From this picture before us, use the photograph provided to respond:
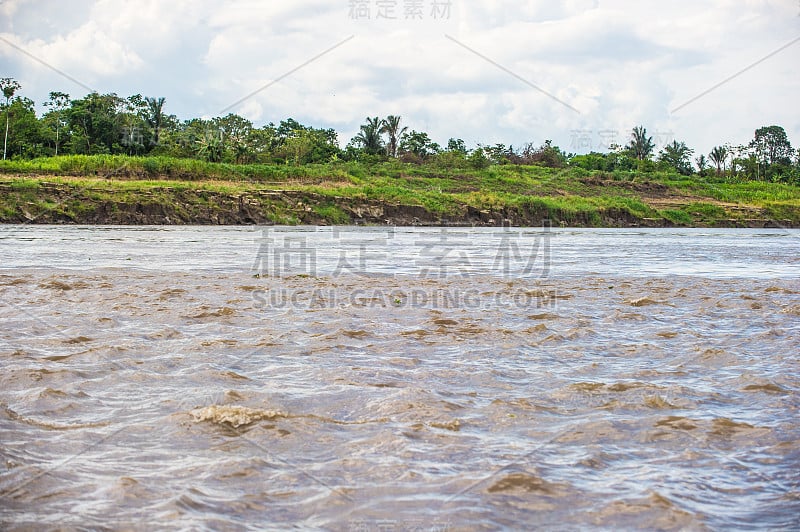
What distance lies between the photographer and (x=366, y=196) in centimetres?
4872

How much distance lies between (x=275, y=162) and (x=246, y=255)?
52894 mm

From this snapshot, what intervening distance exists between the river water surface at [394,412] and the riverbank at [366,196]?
31.7 meters

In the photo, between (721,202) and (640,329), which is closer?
(640,329)

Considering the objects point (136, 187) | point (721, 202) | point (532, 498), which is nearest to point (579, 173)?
point (721, 202)

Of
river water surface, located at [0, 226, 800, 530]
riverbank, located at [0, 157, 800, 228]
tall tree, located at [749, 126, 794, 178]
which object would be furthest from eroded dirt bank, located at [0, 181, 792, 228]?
tall tree, located at [749, 126, 794, 178]

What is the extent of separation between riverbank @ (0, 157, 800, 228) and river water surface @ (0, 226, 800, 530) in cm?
3175

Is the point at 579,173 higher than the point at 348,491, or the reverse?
the point at 579,173

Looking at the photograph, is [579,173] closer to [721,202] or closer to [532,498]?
[721,202]

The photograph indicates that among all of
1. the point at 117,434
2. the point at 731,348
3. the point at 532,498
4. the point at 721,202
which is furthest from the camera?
the point at 721,202

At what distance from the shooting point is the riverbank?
38.8 metres

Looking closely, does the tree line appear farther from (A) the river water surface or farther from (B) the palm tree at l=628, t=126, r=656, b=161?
(A) the river water surface

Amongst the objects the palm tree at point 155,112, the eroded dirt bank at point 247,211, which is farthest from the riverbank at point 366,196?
the palm tree at point 155,112

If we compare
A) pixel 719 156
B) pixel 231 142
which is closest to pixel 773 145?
pixel 719 156

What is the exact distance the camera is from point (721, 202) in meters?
62.7
